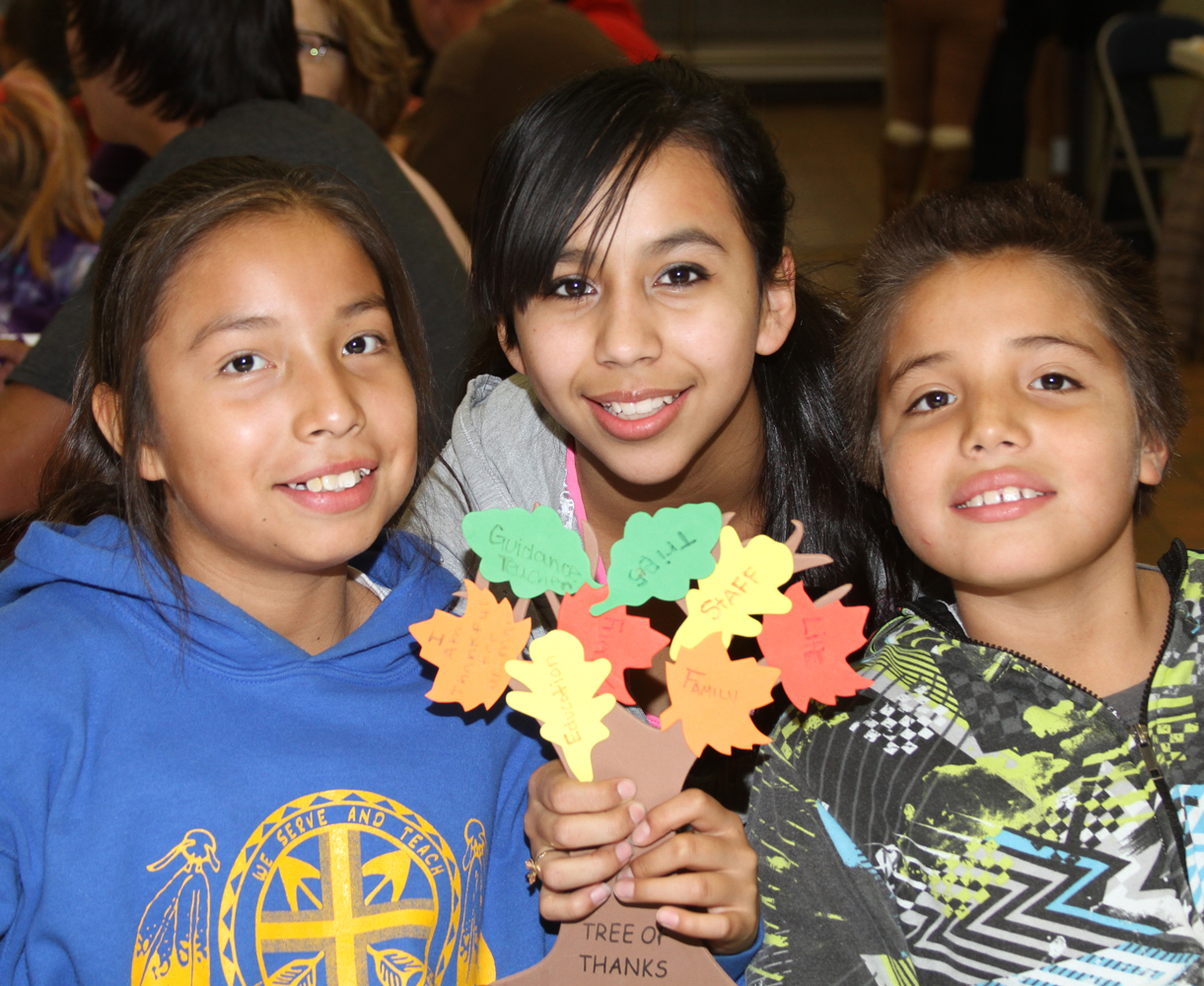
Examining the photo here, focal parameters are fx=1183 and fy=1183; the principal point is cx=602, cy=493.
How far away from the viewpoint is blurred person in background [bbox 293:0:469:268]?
226 cm

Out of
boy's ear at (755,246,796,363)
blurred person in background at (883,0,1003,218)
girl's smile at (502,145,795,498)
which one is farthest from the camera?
blurred person in background at (883,0,1003,218)

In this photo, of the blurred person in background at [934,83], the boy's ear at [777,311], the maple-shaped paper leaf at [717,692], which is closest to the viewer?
the maple-shaped paper leaf at [717,692]

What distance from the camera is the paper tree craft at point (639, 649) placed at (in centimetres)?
98

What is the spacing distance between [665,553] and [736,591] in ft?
0.22

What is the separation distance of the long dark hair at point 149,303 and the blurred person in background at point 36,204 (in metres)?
1.16

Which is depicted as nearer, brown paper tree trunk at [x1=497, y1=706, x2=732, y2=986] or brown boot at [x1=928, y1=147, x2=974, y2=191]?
brown paper tree trunk at [x1=497, y1=706, x2=732, y2=986]

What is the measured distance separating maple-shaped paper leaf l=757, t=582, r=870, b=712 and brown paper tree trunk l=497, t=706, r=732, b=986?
12 centimetres

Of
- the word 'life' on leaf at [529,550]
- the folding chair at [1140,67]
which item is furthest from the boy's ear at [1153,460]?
the folding chair at [1140,67]

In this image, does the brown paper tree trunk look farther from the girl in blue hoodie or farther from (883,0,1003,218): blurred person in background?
(883,0,1003,218): blurred person in background

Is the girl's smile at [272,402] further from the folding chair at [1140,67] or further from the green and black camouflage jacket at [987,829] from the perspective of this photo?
the folding chair at [1140,67]

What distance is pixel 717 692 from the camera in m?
0.98

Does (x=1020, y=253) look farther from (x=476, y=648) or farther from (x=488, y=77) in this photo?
(x=488, y=77)

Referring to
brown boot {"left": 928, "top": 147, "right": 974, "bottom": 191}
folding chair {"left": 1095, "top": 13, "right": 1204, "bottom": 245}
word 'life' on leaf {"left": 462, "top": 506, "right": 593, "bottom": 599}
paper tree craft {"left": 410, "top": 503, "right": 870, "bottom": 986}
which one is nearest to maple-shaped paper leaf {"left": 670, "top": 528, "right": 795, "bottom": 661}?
paper tree craft {"left": 410, "top": 503, "right": 870, "bottom": 986}

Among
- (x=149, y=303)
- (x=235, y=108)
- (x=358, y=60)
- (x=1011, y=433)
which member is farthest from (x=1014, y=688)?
(x=358, y=60)
